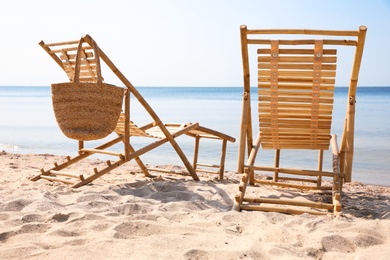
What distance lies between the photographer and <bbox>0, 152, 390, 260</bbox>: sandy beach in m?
2.57

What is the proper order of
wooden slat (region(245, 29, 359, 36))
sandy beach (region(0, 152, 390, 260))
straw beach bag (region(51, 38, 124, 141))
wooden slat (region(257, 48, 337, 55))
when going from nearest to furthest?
sandy beach (region(0, 152, 390, 260)), wooden slat (region(245, 29, 359, 36)), wooden slat (region(257, 48, 337, 55)), straw beach bag (region(51, 38, 124, 141))

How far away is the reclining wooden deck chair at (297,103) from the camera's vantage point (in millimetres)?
3670

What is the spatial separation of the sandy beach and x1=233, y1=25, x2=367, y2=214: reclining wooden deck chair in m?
0.25

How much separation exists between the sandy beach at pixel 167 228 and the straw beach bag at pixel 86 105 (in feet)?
1.67

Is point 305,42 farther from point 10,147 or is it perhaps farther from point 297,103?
point 10,147

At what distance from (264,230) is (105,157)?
18.4ft

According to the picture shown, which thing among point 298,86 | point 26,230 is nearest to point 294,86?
point 298,86

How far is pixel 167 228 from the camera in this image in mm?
2986

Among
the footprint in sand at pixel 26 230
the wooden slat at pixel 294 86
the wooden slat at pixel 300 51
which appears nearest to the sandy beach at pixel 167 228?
the footprint in sand at pixel 26 230

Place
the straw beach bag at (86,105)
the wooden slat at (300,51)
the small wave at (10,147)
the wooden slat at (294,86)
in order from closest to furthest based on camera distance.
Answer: the wooden slat at (300,51) → the wooden slat at (294,86) → the straw beach bag at (86,105) → the small wave at (10,147)

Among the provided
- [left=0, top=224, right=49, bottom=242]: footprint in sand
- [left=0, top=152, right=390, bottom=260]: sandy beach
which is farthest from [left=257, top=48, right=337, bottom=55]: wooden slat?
[left=0, top=224, right=49, bottom=242]: footprint in sand

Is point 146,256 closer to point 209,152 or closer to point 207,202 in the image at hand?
point 207,202

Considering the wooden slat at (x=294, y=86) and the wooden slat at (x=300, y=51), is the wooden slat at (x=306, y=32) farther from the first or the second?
the wooden slat at (x=294, y=86)

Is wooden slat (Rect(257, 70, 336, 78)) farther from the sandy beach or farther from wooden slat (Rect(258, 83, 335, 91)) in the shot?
the sandy beach
